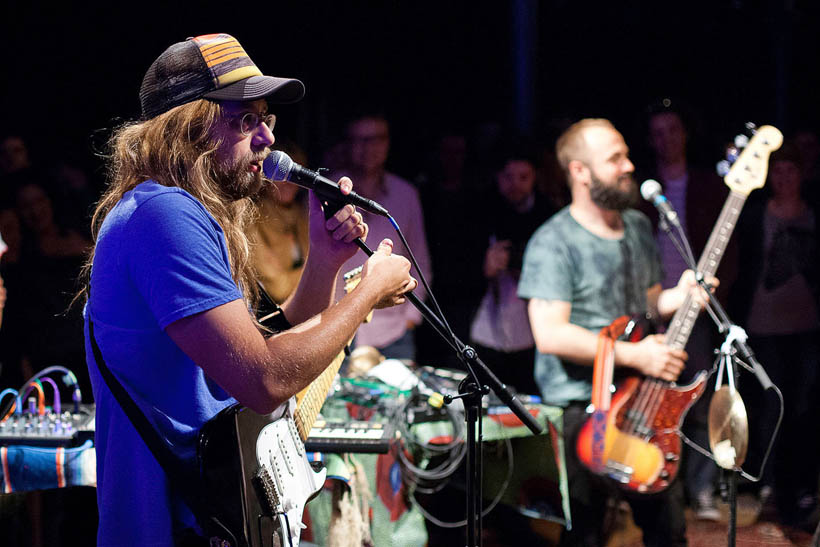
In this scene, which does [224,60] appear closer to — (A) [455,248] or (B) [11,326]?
(B) [11,326]

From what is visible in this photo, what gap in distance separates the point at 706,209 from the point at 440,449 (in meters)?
2.13

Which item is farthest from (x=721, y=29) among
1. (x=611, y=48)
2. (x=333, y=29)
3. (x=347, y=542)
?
(x=347, y=542)

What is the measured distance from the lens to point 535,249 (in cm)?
436

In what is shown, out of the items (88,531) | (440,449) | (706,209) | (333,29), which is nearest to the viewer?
(440,449)

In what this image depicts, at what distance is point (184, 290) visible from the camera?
1.79 metres

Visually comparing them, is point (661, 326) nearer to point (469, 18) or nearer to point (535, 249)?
point (535, 249)

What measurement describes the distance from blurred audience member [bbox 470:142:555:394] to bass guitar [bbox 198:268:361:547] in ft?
8.78

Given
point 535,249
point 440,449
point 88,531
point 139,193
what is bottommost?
point 88,531

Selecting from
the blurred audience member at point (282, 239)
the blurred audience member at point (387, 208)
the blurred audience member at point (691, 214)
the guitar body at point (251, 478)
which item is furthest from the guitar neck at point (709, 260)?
the guitar body at point (251, 478)

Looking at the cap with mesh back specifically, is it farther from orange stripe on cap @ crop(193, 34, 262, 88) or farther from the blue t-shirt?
the blue t-shirt

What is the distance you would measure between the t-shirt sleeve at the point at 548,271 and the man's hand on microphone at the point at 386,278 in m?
2.16

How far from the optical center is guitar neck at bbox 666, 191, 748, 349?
4.04m

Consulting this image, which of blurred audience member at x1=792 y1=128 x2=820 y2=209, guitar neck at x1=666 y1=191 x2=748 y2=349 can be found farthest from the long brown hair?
blurred audience member at x1=792 y1=128 x2=820 y2=209

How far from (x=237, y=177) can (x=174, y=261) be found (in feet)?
1.07
